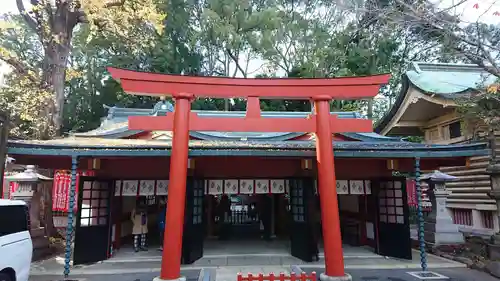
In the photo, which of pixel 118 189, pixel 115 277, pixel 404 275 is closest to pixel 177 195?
pixel 115 277

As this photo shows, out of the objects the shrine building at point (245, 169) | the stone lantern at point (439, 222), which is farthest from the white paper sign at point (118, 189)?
the stone lantern at point (439, 222)

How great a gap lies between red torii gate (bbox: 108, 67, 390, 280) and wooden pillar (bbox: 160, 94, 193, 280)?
22 millimetres

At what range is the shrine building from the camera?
7.73 meters

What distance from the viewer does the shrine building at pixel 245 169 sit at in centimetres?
773

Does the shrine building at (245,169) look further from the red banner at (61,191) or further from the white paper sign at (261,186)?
the red banner at (61,191)

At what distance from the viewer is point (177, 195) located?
24.0 ft

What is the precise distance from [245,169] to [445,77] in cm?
1194

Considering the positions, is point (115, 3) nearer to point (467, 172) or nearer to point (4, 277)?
point (4, 277)

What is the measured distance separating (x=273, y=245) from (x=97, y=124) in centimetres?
2354

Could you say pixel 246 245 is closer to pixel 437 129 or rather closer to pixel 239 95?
pixel 239 95

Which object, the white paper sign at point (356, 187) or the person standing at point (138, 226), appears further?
the person standing at point (138, 226)

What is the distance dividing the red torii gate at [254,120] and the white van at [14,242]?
289cm

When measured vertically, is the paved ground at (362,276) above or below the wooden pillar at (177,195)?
below

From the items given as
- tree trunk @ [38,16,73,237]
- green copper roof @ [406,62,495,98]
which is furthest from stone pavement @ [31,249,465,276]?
green copper roof @ [406,62,495,98]
